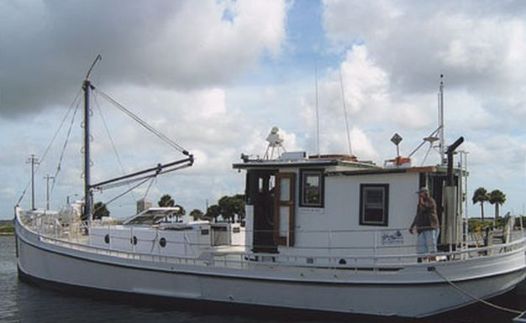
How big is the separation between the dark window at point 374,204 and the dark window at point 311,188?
41.9 inches

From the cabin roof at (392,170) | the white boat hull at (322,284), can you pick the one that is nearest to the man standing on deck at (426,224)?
the white boat hull at (322,284)

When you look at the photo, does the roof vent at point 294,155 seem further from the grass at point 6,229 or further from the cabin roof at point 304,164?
the grass at point 6,229

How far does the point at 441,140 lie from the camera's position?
14578 mm

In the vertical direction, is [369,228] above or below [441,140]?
below

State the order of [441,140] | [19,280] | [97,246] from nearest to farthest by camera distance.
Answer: [441,140]
[97,246]
[19,280]

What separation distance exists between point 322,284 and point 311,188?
248cm

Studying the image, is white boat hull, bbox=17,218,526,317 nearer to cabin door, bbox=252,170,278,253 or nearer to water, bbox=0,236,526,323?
water, bbox=0,236,526,323

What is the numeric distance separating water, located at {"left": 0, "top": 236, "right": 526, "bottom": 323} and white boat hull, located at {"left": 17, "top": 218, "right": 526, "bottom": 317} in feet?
0.92

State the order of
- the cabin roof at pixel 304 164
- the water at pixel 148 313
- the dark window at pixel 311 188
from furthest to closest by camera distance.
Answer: the dark window at pixel 311 188 → the cabin roof at pixel 304 164 → the water at pixel 148 313

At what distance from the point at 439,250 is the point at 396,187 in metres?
1.72

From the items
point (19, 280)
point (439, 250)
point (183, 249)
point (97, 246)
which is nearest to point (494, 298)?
point (439, 250)

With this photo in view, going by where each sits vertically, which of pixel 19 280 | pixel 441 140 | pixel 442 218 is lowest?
pixel 19 280

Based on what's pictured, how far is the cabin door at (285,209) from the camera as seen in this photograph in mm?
15023

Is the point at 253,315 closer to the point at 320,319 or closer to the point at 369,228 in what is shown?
Answer: the point at 320,319
